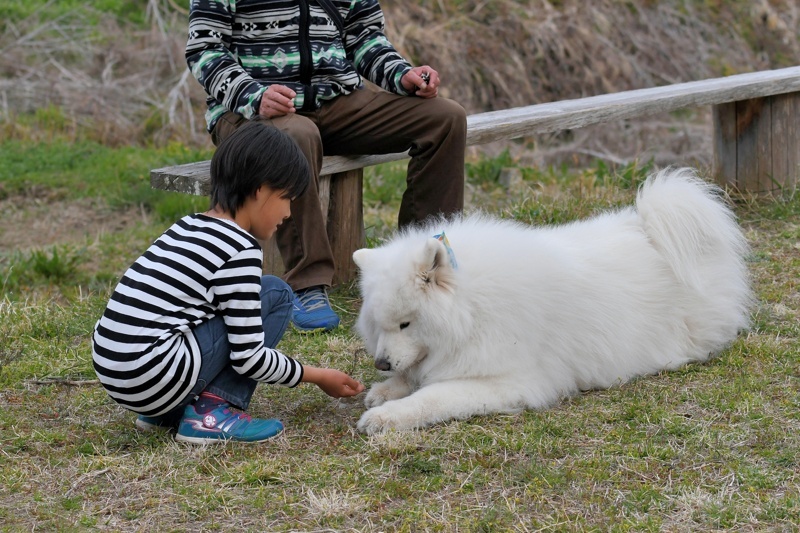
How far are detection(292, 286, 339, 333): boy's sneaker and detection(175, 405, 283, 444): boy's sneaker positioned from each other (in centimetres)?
109

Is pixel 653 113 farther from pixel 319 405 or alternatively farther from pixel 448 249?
pixel 319 405

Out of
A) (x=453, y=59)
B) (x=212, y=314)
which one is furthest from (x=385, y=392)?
(x=453, y=59)

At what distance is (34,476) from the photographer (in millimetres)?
2676

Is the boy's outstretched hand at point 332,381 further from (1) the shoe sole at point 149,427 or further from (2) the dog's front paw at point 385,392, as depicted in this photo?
(1) the shoe sole at point 149,427

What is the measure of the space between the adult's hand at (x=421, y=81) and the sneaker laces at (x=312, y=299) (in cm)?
98

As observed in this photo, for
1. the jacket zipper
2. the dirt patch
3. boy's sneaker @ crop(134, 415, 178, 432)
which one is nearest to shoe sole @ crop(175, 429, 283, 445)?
boy's sneaker @ crop(134, 415, 178, 432)

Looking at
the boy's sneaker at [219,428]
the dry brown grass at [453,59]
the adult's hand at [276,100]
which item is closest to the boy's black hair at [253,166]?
the boy's sneaker at [219,428]

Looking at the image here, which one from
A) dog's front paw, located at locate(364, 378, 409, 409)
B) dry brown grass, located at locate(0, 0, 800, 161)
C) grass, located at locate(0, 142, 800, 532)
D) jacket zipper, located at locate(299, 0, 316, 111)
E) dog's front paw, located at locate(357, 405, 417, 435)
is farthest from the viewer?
dry brown grass, located at locate(0, 0, 800, 161)

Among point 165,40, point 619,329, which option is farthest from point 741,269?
point 165,40

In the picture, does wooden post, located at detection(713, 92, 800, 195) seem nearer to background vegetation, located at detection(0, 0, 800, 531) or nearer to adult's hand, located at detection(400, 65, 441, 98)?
background vegetation, located at detection(0, 0, 800, 531)

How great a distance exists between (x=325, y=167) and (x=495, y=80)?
519cm

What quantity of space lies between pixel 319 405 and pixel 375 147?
4.83ft

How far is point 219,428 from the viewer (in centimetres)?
281

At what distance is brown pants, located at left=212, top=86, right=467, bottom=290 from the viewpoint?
3.97m
